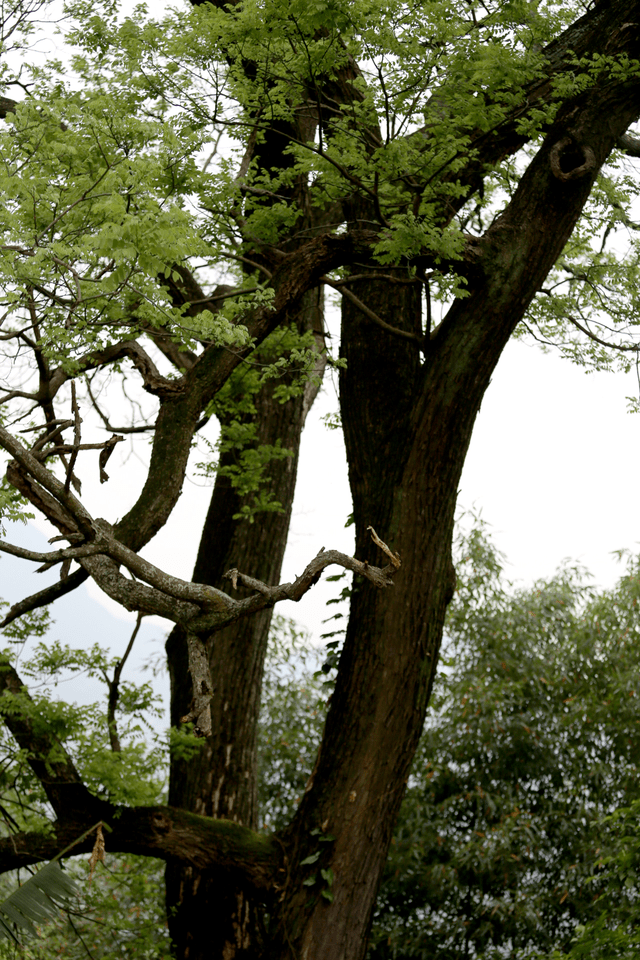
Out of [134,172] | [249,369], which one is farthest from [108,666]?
[134,172]

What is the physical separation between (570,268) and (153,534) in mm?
4151

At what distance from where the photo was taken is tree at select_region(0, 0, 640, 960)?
13.8 feet

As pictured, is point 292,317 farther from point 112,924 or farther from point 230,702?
point 112,924

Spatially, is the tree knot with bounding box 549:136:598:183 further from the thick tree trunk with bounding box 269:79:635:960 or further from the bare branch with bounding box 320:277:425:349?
the bare branch with bounding box 320:277:425:349

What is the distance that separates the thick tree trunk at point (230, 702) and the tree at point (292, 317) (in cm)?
2

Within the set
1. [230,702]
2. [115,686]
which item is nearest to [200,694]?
[115,686]

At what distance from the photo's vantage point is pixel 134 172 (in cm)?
370

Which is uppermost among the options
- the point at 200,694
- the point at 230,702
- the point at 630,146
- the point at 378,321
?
the point at 630,146

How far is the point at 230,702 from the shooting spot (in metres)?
6.25

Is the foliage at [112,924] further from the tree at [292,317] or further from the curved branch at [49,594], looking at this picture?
the curved branch at [49,594]

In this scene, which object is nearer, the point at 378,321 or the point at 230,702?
the point at 378,321

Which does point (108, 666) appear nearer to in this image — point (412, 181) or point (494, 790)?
point (412, 181)

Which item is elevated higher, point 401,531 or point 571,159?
point 571,159

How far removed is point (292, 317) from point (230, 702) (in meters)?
2.74
